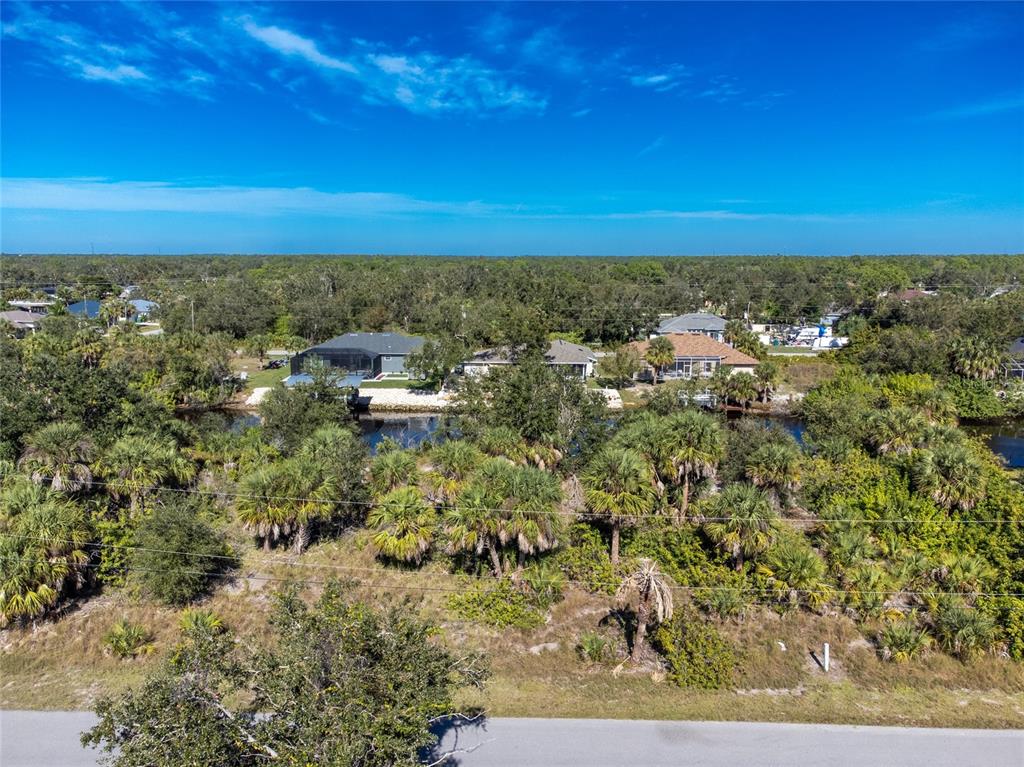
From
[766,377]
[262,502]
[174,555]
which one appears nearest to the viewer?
[174,555]

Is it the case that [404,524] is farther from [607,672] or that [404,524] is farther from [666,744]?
[666,744]

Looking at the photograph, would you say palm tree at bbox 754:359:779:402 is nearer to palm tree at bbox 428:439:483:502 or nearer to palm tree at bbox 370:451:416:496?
palm tree at bbox 428:439:483:502

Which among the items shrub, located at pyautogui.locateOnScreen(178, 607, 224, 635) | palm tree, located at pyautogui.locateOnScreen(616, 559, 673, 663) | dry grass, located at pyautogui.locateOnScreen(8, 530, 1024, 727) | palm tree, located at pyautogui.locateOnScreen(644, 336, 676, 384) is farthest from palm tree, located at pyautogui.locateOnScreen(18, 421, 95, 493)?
palm tree, located at pyautogui.locateOnScreen(644, 336, 676, 384)

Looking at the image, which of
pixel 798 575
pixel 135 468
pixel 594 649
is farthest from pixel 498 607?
pixel 135 468

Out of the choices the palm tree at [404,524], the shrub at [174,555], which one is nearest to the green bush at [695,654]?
the palm tree at [404,524]

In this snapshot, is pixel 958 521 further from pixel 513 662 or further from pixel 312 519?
pixel 312 519
